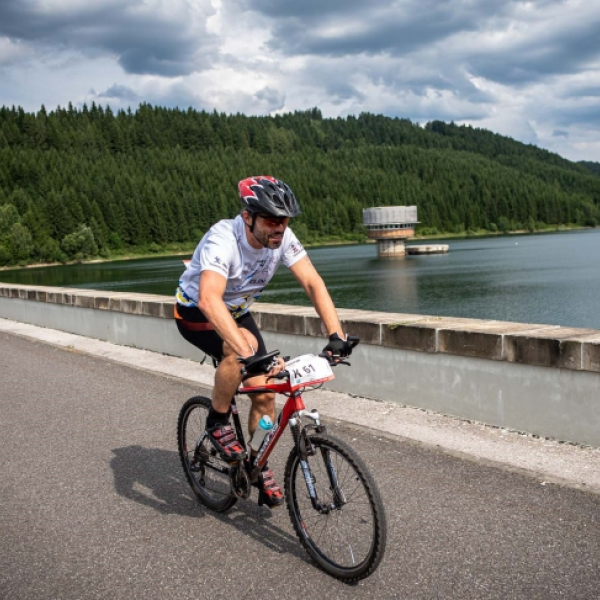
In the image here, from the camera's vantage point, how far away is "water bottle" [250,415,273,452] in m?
3.76

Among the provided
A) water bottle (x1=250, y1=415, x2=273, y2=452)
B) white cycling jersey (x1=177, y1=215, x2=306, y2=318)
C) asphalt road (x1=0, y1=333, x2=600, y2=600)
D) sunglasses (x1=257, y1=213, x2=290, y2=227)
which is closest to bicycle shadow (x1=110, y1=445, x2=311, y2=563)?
asphalt road (x1=0, y1=333, x2=600, y2=600)

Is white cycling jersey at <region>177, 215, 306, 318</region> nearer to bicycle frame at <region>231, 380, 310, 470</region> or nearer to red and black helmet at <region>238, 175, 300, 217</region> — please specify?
red and black helmet at <region>238, 175, 300, 217</region>

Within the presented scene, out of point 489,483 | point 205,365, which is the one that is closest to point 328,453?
point 489,483

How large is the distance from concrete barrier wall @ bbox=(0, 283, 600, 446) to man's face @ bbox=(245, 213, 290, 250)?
2.45m

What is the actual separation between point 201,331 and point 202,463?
834mm

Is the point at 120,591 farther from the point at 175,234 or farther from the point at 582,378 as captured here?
the point at 175,234

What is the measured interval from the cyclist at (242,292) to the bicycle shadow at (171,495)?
7.6 inches

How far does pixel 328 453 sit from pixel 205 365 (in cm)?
608

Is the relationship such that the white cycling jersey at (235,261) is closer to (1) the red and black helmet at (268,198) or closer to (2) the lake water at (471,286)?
(1) the red and black helmet at (268,198)

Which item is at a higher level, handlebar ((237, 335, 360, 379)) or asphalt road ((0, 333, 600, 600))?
handlebar ((237, 335, 360, 379))

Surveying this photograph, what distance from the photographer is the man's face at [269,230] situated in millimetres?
3729

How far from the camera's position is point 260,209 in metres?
3.63

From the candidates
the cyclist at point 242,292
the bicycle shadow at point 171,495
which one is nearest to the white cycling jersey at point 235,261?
the cyclist at point 242,292

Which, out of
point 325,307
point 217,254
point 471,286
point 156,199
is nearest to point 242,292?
point 217,254
